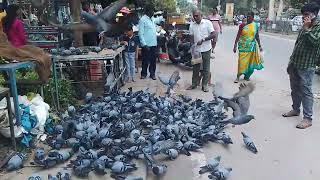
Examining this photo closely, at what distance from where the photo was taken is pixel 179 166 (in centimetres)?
457

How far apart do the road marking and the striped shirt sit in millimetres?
2234

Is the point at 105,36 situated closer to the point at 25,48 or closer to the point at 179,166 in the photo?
the point at 25,48

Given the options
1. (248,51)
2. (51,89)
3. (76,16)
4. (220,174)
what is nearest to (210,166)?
(220,174)

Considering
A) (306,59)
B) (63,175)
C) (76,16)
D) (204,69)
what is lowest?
(63,175)

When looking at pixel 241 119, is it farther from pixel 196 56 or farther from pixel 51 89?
pixel 196 56

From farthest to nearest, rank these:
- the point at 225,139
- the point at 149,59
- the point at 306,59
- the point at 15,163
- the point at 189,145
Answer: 1. the point at 149,59
2. the point at 306,59
3. the point at 225,139
4. the point at 189,145
5. the point at 15,163

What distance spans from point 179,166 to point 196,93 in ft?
12.4

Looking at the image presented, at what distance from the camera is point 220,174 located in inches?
164

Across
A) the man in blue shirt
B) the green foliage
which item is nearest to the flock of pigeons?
the green foliage

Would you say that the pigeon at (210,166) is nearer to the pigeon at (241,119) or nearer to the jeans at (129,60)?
the pigeon at (241,119)

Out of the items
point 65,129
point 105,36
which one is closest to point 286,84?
point 105,36

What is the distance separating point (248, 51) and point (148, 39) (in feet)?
7.66

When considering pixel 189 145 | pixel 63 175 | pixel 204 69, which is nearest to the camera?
pixel 63 175

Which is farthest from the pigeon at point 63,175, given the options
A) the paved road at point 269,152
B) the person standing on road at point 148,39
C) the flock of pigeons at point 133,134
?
the person standing on road at point 148,39
